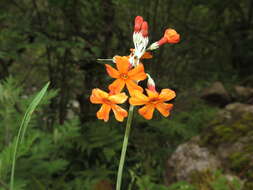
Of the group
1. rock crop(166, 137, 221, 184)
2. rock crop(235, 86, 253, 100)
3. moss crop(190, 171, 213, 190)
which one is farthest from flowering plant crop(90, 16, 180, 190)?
rock crop(235, 86, 253, 100)

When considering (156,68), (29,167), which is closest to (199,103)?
(156,68)

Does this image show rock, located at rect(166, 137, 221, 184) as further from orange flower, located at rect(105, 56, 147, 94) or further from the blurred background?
orange flower, located at rect(105, 56, 147, 94)

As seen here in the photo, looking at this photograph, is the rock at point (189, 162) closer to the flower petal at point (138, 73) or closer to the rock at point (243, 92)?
the flower petal at point (138, 73)

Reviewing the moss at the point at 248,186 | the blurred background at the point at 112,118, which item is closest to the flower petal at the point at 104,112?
the blurred background at the point at 112,118

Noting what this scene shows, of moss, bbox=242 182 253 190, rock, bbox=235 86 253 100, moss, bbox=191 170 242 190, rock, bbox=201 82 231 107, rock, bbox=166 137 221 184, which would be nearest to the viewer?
moss, bbox=191 170 242 190

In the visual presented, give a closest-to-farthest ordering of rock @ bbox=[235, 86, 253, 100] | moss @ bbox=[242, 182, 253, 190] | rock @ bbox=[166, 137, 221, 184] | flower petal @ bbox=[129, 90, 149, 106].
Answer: flower petal @ bbox=[129, 90, 149, 106] < moss @ bbox=[242, 182, 253, 190] < rock @ bbox=[166, 137, 221, 184] < rock @ bbox=[235, 86, 253, 100]

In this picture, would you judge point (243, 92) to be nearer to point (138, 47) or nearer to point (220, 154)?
point (220, 154)

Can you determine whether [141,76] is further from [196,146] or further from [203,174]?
[196,146]
